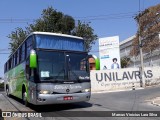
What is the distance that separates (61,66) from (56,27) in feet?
106

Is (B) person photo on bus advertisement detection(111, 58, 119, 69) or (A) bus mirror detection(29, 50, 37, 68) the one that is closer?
(A) bus mirror detection(29, 50, 37, 68)

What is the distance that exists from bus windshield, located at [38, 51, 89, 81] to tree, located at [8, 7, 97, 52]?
29.5 meters

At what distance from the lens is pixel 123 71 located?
1388 inches

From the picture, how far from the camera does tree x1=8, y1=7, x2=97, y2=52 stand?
45.0 metres

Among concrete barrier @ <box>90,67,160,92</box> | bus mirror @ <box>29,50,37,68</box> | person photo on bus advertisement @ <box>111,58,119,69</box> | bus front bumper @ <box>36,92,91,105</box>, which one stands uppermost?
person photo on bus advertisement @ <box>111,58,119,69</box>

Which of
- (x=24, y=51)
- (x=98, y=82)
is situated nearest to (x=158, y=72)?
(x=98, y=82)

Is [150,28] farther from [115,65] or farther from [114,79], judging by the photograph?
[114,79]

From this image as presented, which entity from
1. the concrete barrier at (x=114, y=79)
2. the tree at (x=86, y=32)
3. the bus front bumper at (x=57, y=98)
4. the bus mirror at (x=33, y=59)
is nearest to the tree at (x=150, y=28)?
the tree at (x=86, y=32)

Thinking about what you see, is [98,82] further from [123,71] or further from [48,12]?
[48,12]

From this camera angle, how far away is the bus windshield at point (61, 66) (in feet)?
46.8

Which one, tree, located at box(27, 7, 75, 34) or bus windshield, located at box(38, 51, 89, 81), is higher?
tree, located at box(27, 7, 75, 34)

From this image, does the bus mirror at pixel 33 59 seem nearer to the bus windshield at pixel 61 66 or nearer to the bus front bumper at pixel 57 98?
the bus windshield at pixel 61 66

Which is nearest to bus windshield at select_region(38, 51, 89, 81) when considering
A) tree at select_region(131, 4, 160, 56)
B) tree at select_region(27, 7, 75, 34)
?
tree at select_region(27, 7, 75, 34)

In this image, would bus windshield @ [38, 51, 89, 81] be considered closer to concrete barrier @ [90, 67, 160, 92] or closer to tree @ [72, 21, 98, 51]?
concrete barrier @ [90, 67, 160, 92]
